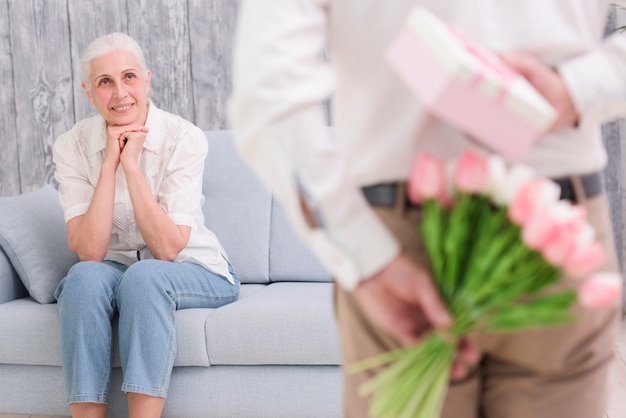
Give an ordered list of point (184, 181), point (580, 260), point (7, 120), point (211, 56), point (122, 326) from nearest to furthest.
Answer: point (580, 260), point (122, 326), point (184, 181), point (211, 56), point (7, 120)

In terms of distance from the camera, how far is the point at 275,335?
7.56 feet

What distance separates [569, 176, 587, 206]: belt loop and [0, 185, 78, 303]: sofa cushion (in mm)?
2116

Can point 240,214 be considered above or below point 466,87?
below

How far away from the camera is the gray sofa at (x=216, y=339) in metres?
2.31

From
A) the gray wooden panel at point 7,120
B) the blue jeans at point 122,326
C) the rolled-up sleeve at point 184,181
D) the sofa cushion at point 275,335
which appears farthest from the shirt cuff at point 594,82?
the gray wooden panel at point 7,120

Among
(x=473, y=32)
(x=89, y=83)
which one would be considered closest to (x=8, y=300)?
(x=89, y=83)

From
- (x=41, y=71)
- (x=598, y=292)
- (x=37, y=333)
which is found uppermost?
(x=41, y=71)

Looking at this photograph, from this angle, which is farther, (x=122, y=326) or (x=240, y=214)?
(x=240, y=214)

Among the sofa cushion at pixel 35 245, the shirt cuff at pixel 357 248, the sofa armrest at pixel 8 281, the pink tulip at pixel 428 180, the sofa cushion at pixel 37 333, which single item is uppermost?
the pink tulip at pixel 428 180

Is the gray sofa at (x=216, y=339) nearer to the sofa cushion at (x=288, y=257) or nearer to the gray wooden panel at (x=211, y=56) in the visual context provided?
the sofa cushion at (x=288, y=257)

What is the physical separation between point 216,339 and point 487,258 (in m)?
1.77

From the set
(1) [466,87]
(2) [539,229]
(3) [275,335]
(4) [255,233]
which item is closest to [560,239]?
(2) [539,229]

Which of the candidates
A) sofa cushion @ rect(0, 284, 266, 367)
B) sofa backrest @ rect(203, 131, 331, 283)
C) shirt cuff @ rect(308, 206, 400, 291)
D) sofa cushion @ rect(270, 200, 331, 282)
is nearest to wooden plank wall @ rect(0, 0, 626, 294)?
sofa backrest @ rect(203, 131, 331, 283)

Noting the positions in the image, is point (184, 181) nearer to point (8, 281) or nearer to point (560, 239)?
point (8, 281)
